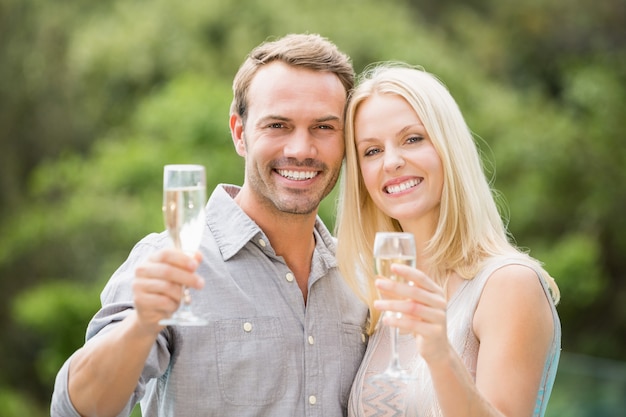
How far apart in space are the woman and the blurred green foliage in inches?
308

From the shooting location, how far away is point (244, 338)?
3.17 metres

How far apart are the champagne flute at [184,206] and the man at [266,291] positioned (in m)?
0.49

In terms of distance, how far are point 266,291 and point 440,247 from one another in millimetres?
613

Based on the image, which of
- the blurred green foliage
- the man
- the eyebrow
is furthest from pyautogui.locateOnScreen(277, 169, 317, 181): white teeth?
the blurred green foliage

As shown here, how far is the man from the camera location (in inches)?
120

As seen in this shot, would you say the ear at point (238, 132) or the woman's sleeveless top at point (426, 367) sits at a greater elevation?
the ear at point (238, 132)

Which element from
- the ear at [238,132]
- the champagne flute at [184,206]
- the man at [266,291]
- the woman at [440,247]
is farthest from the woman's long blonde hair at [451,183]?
the champagne flute at [184,206]

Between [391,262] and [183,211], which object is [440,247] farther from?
[183,211]

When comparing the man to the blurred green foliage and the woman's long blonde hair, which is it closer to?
the woman's long blonde hair

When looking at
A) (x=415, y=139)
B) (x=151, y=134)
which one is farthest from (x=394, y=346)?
(x=151, y=134)

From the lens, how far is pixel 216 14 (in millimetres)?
12930

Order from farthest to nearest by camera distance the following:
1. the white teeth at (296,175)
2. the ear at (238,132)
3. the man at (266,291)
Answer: the ear at (238,132) < the white teeth at (296,175) < the man at (266,291)

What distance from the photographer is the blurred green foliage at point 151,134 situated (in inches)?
464

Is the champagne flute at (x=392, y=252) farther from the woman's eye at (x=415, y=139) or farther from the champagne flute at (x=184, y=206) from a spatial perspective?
the woman's eye at (x=415, y=139)
